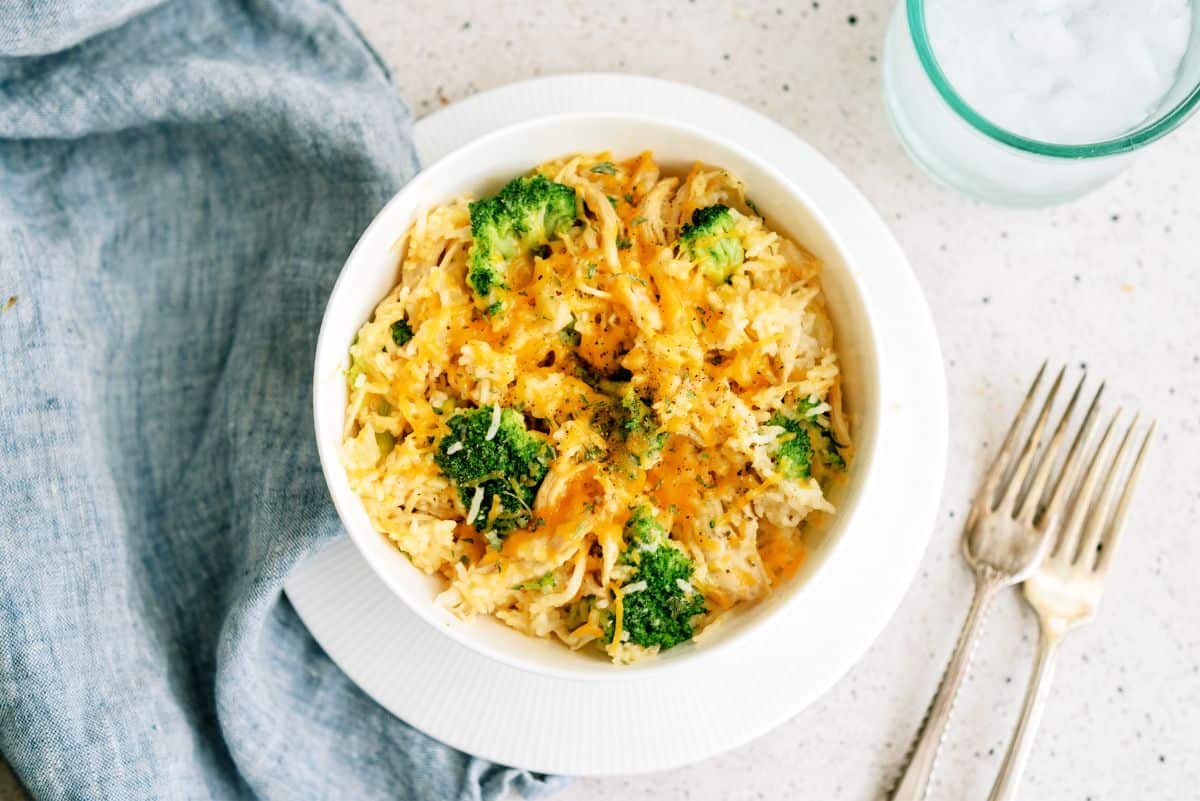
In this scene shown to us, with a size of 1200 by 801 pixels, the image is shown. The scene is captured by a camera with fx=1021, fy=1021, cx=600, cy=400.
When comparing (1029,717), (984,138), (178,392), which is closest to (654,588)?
(1029,717)

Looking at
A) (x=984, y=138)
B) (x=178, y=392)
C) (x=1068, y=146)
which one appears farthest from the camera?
(x=178, y=392)

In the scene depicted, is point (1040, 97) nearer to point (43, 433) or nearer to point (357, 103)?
point (357, 103)

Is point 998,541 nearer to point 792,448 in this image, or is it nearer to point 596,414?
point 792,448

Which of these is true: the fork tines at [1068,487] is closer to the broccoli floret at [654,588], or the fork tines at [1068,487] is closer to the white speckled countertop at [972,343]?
the white speckled countertop at [972,343]

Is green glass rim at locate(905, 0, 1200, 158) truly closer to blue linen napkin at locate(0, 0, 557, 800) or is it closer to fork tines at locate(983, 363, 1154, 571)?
fork tines at locate(983, 363, 1154, 571)

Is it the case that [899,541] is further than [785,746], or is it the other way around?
[785,746]

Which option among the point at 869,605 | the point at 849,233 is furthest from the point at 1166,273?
the point at 869,605
